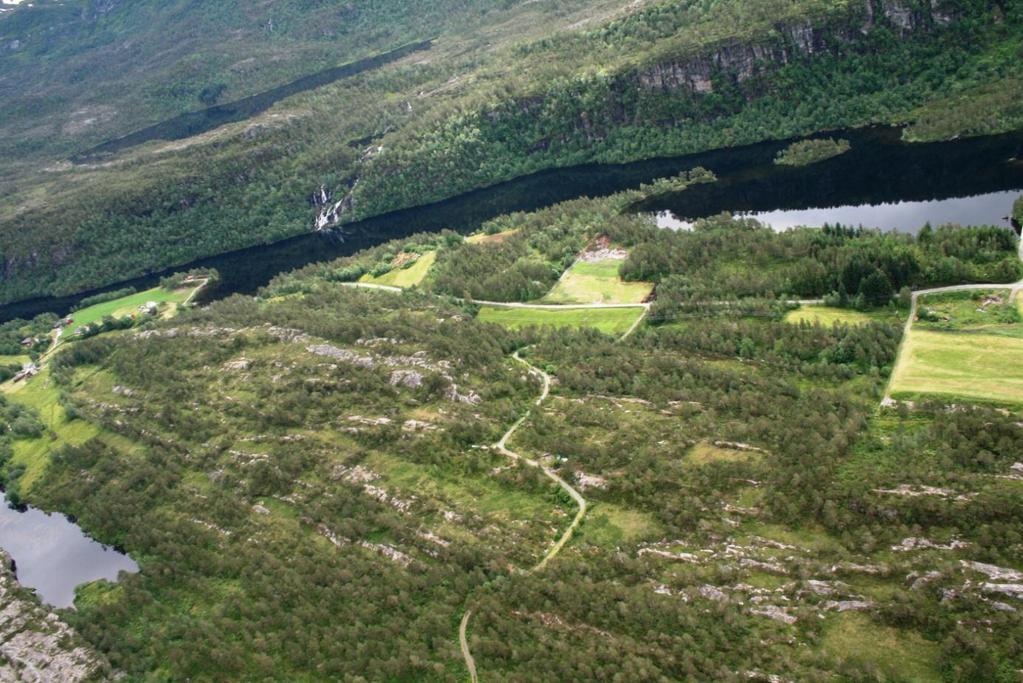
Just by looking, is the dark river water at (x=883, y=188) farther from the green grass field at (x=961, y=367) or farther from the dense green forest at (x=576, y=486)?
the green grass field at (x=961, y=367)

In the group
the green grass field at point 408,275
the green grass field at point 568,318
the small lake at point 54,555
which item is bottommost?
the small lake at point 54,555

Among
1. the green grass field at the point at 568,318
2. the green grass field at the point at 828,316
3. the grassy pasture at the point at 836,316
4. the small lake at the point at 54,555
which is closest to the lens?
the small lake at the point at 54,555

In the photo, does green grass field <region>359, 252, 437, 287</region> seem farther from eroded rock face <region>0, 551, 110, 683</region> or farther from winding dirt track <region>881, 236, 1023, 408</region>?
winding dirt track <region>881, 236, 1023, 408</region>

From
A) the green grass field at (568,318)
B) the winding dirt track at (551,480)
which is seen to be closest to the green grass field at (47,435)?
the green grass field at (568,318)

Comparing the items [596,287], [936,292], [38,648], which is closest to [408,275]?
[596,287]

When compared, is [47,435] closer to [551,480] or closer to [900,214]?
[551,480]

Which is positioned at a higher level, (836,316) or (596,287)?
(596,287)
